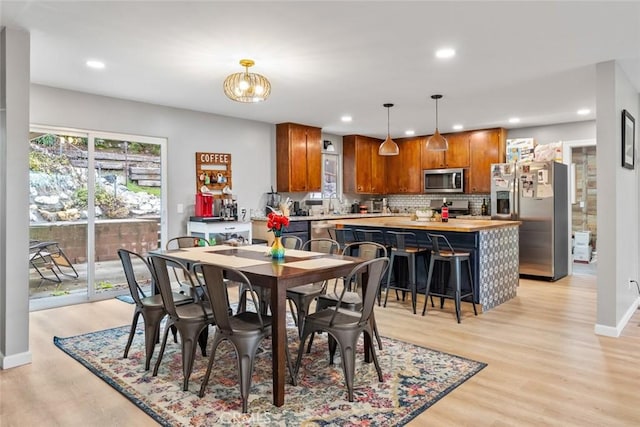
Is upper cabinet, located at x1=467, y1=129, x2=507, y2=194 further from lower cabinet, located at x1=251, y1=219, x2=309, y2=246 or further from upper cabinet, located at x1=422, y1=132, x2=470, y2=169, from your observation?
lower cabinet, located at x1=251, y1=219, x2=309, y2=246

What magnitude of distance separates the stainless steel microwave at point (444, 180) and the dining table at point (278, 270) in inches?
193

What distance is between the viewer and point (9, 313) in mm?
3061

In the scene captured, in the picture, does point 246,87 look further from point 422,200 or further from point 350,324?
point 422,200

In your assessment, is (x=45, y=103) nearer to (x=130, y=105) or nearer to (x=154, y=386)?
(x=130, y=105)

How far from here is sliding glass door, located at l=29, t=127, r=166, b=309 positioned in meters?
4.79

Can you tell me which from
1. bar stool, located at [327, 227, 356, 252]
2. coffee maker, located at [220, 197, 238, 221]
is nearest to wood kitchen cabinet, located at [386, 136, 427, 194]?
bar stool, located at [327, 227, 356, 252]

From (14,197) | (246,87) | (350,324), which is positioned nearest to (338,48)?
(246,87)

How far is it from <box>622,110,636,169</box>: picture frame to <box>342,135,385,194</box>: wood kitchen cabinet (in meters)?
4.61

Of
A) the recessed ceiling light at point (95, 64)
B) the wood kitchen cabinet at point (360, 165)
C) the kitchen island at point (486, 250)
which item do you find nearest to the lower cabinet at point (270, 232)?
the kitchen island at point (486, 250)

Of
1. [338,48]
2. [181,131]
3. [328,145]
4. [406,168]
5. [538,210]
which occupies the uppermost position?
[338,48]

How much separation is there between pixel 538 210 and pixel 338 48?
4.40 metres

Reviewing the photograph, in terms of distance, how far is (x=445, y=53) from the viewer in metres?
3.62

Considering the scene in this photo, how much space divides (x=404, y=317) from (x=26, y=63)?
153 inches

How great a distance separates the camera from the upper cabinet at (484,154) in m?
7.31
